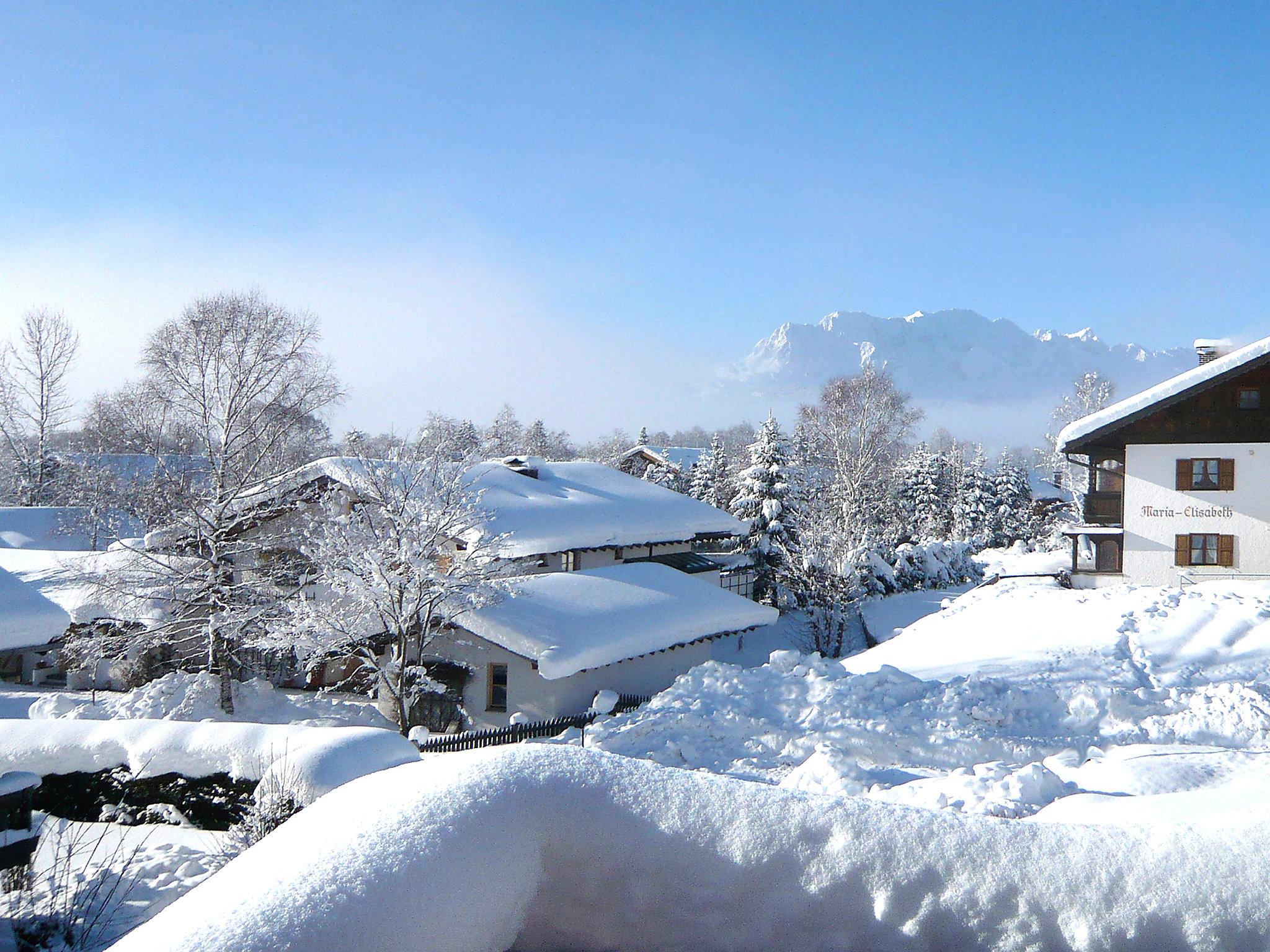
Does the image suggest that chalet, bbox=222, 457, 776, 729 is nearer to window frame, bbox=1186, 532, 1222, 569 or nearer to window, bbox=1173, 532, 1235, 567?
window, bbox=1173, 532, 1235, 567

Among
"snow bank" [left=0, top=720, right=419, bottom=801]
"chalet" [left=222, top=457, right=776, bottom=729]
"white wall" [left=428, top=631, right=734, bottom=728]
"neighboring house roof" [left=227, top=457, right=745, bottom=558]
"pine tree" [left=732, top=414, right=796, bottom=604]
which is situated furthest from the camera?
"pine tree" [left=732, top=414, right=796, bottom=604]

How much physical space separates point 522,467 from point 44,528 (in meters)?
23.4

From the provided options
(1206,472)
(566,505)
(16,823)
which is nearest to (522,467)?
(566,505)

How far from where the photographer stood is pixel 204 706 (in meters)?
21.6

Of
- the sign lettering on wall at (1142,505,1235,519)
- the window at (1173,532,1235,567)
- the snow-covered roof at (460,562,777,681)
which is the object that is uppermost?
the sign lettering on wall at (1142,505,1235,519)

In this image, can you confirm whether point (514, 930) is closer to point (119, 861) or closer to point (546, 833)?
point (546, 833)

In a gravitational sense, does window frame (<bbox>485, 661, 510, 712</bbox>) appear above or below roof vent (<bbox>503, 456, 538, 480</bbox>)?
below

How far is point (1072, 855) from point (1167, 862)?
27cm

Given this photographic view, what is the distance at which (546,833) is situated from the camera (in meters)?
3.12

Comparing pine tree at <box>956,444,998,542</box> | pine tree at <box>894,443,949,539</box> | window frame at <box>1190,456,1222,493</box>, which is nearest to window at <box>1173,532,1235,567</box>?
window frame at <box>1190,456,1222,493</box>

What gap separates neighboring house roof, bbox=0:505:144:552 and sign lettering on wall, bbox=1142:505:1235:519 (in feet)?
125

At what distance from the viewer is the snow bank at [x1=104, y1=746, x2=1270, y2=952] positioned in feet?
8.45

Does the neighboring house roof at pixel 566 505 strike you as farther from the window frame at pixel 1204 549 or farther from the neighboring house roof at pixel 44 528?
the neighboring house roof at pixel 44 528

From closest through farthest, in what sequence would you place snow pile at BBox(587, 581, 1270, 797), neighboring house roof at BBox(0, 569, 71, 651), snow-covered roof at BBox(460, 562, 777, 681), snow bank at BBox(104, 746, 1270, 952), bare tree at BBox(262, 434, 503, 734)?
snow bank at BBox(104, 746, 1270, 952)
snow pile at BBox(587, 581, 1270, 797)
neighboring house roof at BBox(0, 569, 71, 651)
bare tree at BBox(262, 434, 503, 734)
snow-covered roof at BBox(460, 562, 777, 681)
